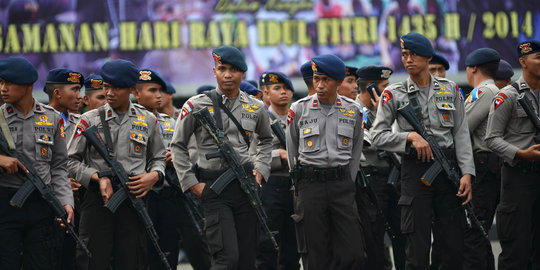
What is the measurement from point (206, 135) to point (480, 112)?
10.1 ft

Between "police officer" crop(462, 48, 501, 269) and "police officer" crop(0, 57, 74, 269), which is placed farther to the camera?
"police officer" crop(462, 48, 501, 269)

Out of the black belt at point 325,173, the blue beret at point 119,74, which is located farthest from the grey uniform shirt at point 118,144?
the black belt at point 325,173

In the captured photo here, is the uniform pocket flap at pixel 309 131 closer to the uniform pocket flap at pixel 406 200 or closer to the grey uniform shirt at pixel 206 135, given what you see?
the grey uniform shirt at pixel 206 135

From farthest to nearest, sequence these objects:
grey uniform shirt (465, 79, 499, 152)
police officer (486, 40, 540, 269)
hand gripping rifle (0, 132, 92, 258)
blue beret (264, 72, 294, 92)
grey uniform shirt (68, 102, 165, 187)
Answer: blue beret (264, 72, 294, 92)
grey uniform shirt (465, 79, 499, 152)
police officer (486, 40, 540, 269)
grey uniform shirt (68, 102, 165, 187)
hand gripping rifle (0, 132, 92, 258)

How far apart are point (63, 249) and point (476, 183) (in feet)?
14.1

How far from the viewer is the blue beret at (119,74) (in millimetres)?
6777

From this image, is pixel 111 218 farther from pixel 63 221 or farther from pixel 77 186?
pixel 77 186

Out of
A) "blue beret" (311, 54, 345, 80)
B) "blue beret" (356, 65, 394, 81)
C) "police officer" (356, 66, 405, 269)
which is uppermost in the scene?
"blue beret" (311, 54, 345, 80)

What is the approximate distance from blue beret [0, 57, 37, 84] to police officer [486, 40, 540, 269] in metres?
4.21

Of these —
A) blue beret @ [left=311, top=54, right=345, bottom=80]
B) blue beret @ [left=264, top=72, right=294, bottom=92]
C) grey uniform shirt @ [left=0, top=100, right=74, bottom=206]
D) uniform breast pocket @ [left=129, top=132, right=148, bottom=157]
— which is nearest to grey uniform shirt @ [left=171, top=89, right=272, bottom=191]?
uniform breast pocket @ [left=129, top=132, right=148, bottom=157]

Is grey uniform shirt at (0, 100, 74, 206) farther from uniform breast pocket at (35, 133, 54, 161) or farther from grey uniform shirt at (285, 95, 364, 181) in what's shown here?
grey uniform shirt at (285, 95, 364, 181)

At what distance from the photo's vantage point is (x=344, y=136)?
720 cm

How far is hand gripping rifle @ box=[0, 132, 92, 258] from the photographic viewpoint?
240 inches

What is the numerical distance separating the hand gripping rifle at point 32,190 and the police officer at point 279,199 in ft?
8.68
